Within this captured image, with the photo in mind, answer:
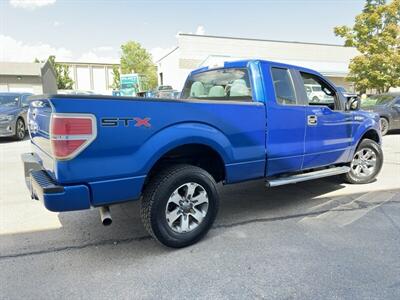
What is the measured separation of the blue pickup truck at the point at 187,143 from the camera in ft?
9.20

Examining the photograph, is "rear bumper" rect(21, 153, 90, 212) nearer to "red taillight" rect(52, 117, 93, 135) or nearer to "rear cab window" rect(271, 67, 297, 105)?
"red taillight" rect(52, 117, 93, 135)

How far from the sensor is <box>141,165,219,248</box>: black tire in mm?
3221

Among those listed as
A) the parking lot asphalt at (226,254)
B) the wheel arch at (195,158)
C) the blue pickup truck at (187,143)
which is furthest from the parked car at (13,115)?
the wheel arch at (195,158)

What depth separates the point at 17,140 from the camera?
11539 mm

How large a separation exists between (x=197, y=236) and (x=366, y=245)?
1770mm

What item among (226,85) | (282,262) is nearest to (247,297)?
(282,262)

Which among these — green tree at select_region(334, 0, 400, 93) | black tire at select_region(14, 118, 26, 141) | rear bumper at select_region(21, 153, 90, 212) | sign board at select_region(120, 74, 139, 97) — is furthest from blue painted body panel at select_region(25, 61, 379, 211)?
sign board at select_region(120, 74, 139, 97)

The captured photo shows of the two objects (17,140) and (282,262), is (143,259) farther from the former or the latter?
(17,140)

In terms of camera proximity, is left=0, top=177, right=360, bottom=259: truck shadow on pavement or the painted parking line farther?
the painted parking line

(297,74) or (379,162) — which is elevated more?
(297,74)

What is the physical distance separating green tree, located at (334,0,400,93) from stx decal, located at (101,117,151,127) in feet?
68.1

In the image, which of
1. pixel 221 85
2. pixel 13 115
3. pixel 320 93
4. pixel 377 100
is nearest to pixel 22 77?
pixel 13 115

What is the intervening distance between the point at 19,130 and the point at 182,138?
1014cm

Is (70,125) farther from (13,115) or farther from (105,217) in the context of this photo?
(13,115)
